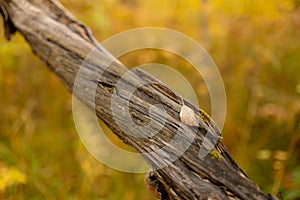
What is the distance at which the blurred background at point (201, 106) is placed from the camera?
2.15 m

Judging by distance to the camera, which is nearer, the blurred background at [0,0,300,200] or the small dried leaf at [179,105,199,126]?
the small dried leaf at [179,105,199,126]

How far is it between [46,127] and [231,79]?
1.22m

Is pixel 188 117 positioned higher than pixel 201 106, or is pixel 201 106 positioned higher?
pixel 201 106

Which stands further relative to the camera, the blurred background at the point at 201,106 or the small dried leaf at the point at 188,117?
the blurred background at the point at 201,106

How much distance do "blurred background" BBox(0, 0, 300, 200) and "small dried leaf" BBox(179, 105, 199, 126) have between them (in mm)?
667

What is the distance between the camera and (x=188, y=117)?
1.29m

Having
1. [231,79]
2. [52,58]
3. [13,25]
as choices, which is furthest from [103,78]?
[231,79]

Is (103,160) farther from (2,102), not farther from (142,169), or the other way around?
(2,102)

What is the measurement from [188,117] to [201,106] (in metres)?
1.46

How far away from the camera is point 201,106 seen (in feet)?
8.98

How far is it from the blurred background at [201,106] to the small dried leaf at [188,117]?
0.67 meters

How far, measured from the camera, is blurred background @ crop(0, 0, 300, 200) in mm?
2146

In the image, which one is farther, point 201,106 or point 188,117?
point 201,106

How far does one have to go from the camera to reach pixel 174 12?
155 inches
